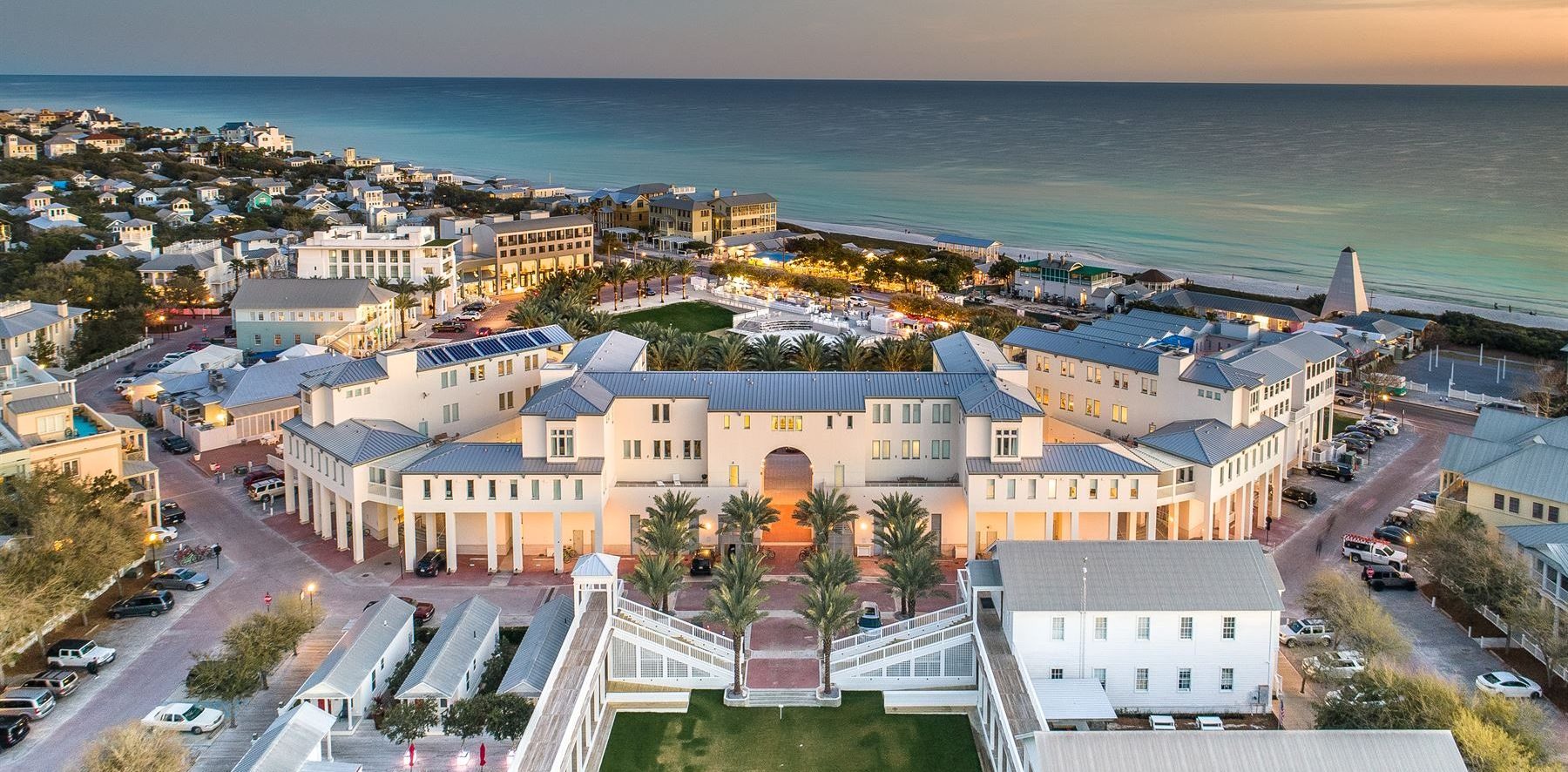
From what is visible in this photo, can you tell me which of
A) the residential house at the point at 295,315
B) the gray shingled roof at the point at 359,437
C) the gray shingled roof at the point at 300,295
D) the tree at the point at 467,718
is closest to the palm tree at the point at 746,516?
the tree at the point at 467,718

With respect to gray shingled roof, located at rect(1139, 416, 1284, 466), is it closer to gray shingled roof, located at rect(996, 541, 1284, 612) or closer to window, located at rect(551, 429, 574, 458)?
gray shingled roof, located at rect(996, 541, 1284, 612)

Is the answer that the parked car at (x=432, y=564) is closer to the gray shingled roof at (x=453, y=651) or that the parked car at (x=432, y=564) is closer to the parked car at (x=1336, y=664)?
the gray shingled roof at (x=453, y=651)

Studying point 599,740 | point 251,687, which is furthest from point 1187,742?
point 251,687

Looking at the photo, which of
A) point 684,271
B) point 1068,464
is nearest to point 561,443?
point 1068,464

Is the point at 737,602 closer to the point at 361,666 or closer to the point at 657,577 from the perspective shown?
the point at 657,577

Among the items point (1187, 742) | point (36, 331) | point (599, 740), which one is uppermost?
point (36, 331)

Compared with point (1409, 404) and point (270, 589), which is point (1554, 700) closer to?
point (1409, 404)
